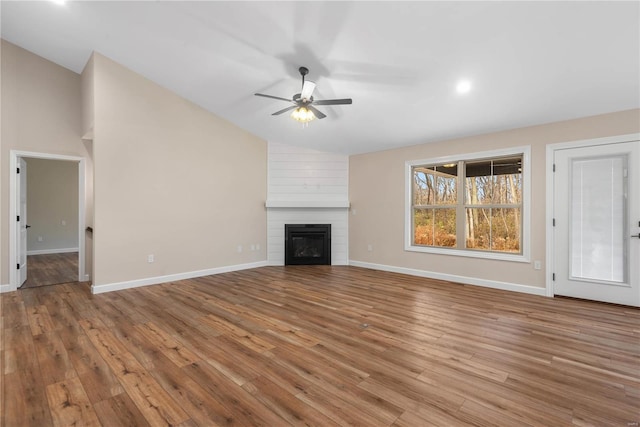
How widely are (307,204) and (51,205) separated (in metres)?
7.11

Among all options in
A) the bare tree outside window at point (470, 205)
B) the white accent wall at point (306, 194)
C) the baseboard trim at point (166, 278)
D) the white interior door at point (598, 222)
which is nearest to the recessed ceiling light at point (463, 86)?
the bare tree outside window at point (470, 205)

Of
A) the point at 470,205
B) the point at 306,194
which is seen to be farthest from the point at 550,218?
the point at 306,194

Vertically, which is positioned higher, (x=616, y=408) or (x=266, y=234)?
(x=266, y=234)

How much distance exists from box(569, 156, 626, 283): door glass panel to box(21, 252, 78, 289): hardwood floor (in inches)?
310

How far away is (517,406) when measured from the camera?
1.75 meters

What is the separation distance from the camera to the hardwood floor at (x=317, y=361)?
1.69m

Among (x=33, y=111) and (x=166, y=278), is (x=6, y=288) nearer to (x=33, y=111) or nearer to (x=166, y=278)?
(x=166, y=278)

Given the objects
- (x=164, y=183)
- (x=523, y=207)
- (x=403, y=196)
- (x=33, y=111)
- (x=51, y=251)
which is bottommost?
(x=51, y=251)

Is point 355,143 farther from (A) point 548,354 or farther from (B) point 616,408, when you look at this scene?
(B) point 616,408

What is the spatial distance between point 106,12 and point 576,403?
18.6 feet

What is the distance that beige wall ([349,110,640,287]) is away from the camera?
12.9 ft

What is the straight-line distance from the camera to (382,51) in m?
3.14

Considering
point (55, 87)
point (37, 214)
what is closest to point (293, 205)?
point (55, 87)

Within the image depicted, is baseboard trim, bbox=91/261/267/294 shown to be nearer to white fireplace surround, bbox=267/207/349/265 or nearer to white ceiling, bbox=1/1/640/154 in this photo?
white fireplace surround, bbox=267/207/349/265
